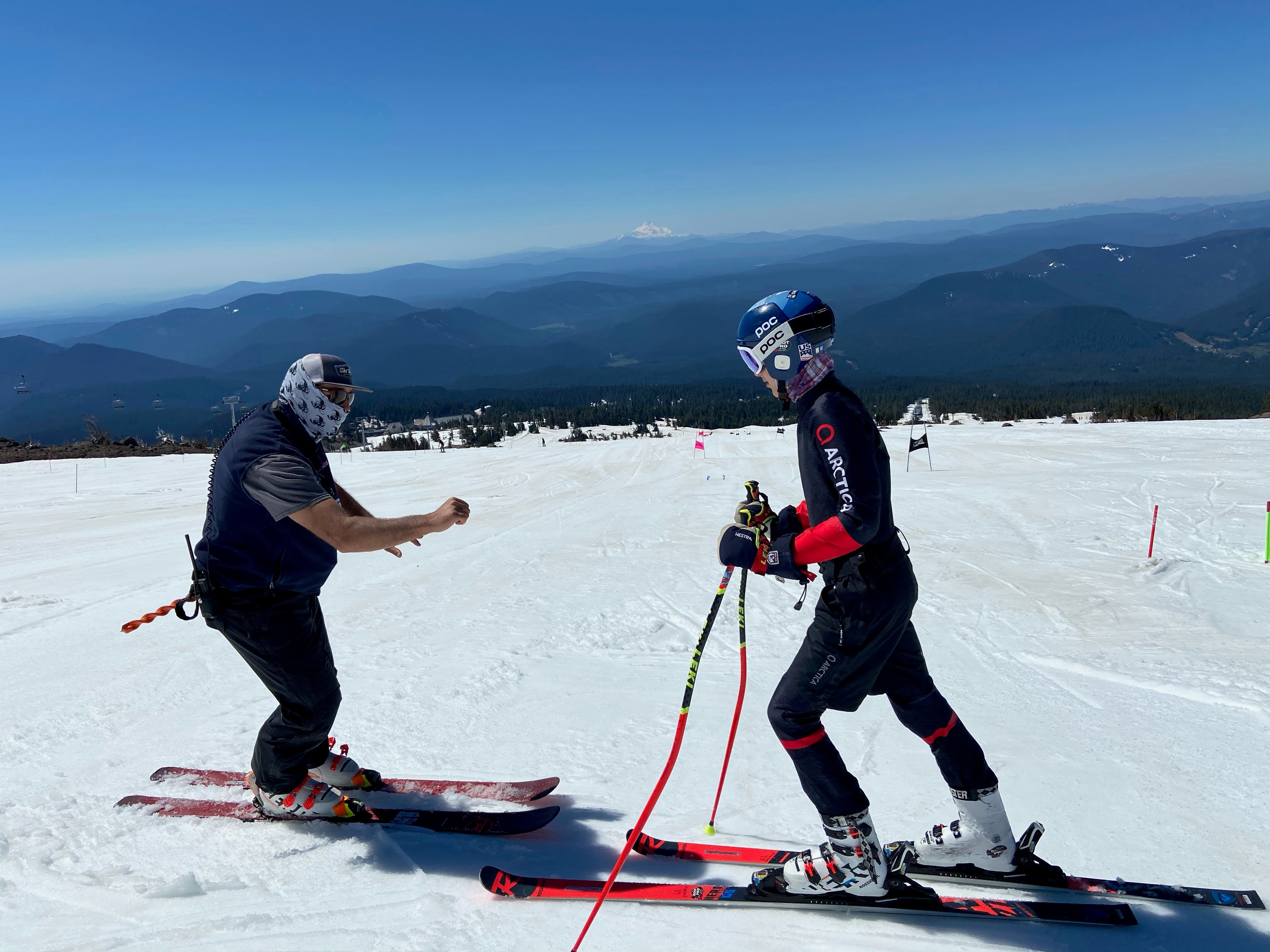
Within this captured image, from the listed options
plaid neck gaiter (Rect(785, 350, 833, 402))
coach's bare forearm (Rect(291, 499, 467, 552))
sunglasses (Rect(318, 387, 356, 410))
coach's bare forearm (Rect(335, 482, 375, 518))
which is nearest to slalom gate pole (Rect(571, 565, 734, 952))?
plaid neck gaiter (Rect(785, 350, 833, 402))

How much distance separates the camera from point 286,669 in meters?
3.52

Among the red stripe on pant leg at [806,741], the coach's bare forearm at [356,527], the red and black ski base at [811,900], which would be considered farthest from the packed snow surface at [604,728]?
the coach's bare forearm at [356,527]

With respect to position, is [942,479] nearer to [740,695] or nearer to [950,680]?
[950,680]

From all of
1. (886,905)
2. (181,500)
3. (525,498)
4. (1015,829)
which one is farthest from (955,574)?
(181,500)

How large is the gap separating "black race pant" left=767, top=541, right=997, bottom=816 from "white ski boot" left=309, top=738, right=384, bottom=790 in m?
2.48

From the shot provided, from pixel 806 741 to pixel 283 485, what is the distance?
262cm

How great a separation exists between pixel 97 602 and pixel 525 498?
10507 mm

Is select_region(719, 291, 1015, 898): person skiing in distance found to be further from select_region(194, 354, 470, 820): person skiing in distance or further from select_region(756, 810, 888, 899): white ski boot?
select_region(194, 354, 470, 820): person skiing in distance

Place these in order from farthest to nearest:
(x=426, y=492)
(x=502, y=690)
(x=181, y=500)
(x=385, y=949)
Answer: (x=426, y=492), (x=181, y=500), (x=502, y=690), (x=385, y=949)

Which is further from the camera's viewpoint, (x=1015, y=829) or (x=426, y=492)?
(x=426, y=492)

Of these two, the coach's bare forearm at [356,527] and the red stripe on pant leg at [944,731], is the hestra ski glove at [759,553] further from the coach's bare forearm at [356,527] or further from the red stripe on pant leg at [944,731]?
the coach's bare forearm at [356,527]

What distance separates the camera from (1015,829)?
378 centimetres

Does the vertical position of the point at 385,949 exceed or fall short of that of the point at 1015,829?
it exceeds it

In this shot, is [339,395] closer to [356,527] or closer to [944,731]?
[356,527]
